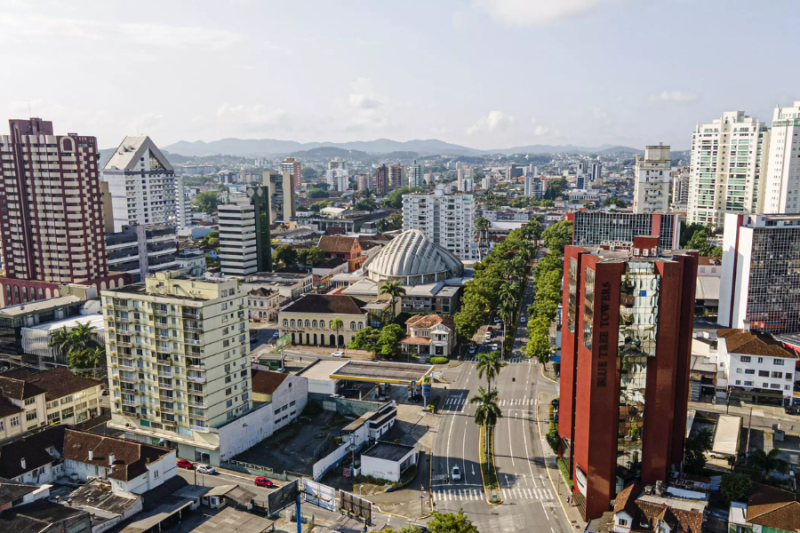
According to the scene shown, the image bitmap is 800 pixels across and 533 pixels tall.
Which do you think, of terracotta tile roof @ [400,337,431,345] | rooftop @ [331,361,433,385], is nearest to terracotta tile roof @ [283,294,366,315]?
terracotta tile roof @ [400,337,431,345]

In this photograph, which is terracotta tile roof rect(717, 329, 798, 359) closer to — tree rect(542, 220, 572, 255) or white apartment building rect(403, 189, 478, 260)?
tree rect(542, 220, 572, 255)

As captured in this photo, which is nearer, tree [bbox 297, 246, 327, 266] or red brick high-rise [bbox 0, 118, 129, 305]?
red brick high-rise [bbox 0, 118, 129, 305]

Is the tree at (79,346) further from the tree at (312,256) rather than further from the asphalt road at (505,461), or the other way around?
the tree at (312,256)

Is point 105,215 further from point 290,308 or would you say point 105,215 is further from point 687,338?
point 687,338

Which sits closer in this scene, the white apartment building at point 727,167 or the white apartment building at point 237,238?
the white apartment building at point 237,238

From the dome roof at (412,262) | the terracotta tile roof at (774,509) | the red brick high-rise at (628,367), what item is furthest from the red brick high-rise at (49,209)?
the terracotta tile roof at (774,509)
